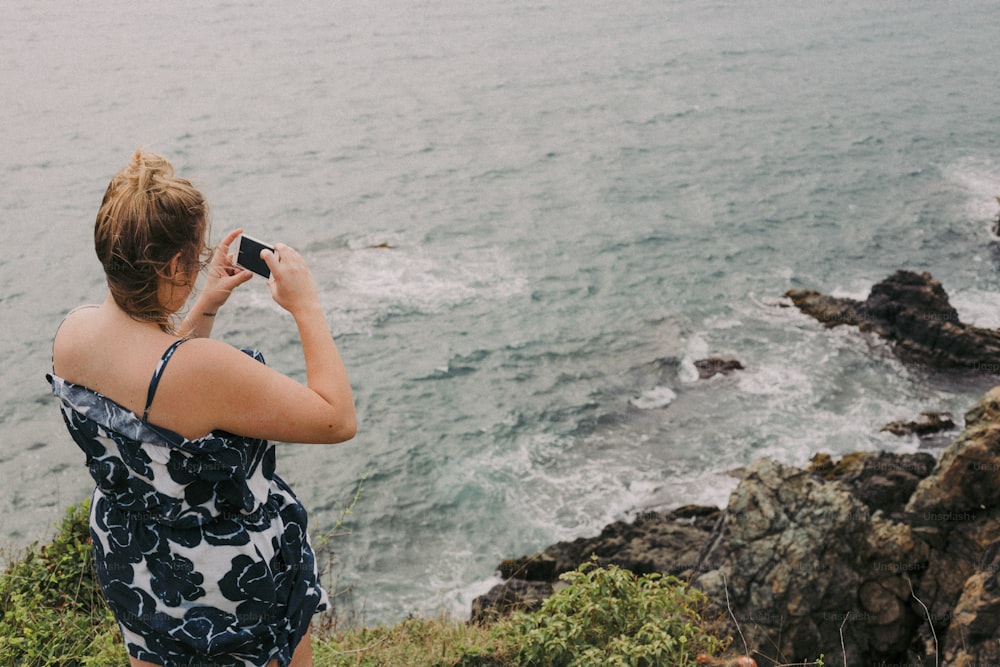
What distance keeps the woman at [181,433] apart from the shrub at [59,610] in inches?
95.6

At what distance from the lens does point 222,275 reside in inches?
124

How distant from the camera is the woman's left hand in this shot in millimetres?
3043

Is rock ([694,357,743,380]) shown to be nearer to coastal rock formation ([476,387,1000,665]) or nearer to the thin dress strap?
coastal rock formation ([476,387,1000,665])

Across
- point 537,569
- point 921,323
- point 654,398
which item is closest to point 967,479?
point 537,569

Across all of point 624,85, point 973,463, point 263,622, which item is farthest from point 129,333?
point 624,85

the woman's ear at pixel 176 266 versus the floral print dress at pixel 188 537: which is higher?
the woman's ear at pixel 176 266

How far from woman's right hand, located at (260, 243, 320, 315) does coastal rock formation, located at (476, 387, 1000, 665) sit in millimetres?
5639

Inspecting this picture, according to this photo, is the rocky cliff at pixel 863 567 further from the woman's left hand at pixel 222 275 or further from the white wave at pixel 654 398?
the white wave at pixel 654 398

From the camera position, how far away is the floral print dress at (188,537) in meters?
2.62

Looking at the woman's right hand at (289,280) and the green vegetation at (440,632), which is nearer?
the woman's right hand at (289,280)

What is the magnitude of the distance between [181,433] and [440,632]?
382 centimetres

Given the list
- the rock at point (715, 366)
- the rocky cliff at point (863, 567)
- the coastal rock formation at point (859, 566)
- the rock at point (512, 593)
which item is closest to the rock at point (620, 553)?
the rock at point (512, 593)

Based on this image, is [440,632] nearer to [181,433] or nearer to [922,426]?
[181,433]

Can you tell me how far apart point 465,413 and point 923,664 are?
10.9 metres
